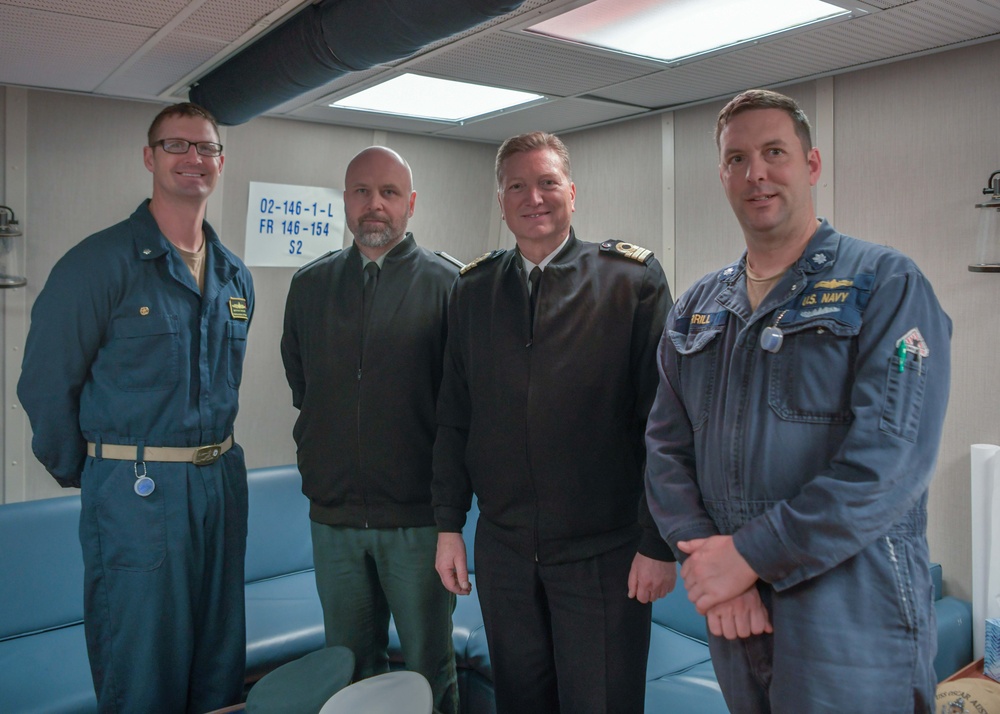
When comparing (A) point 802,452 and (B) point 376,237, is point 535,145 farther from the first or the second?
(A) point 802,452

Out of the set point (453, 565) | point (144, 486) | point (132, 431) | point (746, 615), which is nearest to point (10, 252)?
point (132, 431)

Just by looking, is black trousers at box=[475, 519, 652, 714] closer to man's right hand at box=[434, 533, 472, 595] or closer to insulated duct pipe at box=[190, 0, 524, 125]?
man's right hand at box=[434, 533, 472, 595]

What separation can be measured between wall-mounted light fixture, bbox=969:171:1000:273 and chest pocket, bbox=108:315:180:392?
2.31 meters

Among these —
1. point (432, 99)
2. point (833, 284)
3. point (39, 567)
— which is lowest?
point (39, 567)

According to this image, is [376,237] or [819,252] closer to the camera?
[819,252]

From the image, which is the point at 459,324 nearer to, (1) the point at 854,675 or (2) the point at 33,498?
(1) the point at 854,675

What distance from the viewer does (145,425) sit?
2.14m

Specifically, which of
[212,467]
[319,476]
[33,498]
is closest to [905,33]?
[319,476]

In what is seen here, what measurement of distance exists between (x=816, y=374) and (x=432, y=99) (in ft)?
7.31

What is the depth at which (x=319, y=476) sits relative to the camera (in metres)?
2.23

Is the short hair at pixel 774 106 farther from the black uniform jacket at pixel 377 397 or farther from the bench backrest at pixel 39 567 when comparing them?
the bench backrest at pixel 39 567

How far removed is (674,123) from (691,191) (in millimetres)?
293

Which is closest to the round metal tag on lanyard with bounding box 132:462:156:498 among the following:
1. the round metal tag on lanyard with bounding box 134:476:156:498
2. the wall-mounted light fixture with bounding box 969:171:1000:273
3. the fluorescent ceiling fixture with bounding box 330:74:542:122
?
the round metal tag on lanyard with bounding box 134:476:156:498

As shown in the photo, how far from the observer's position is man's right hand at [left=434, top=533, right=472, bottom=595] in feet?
6.51
